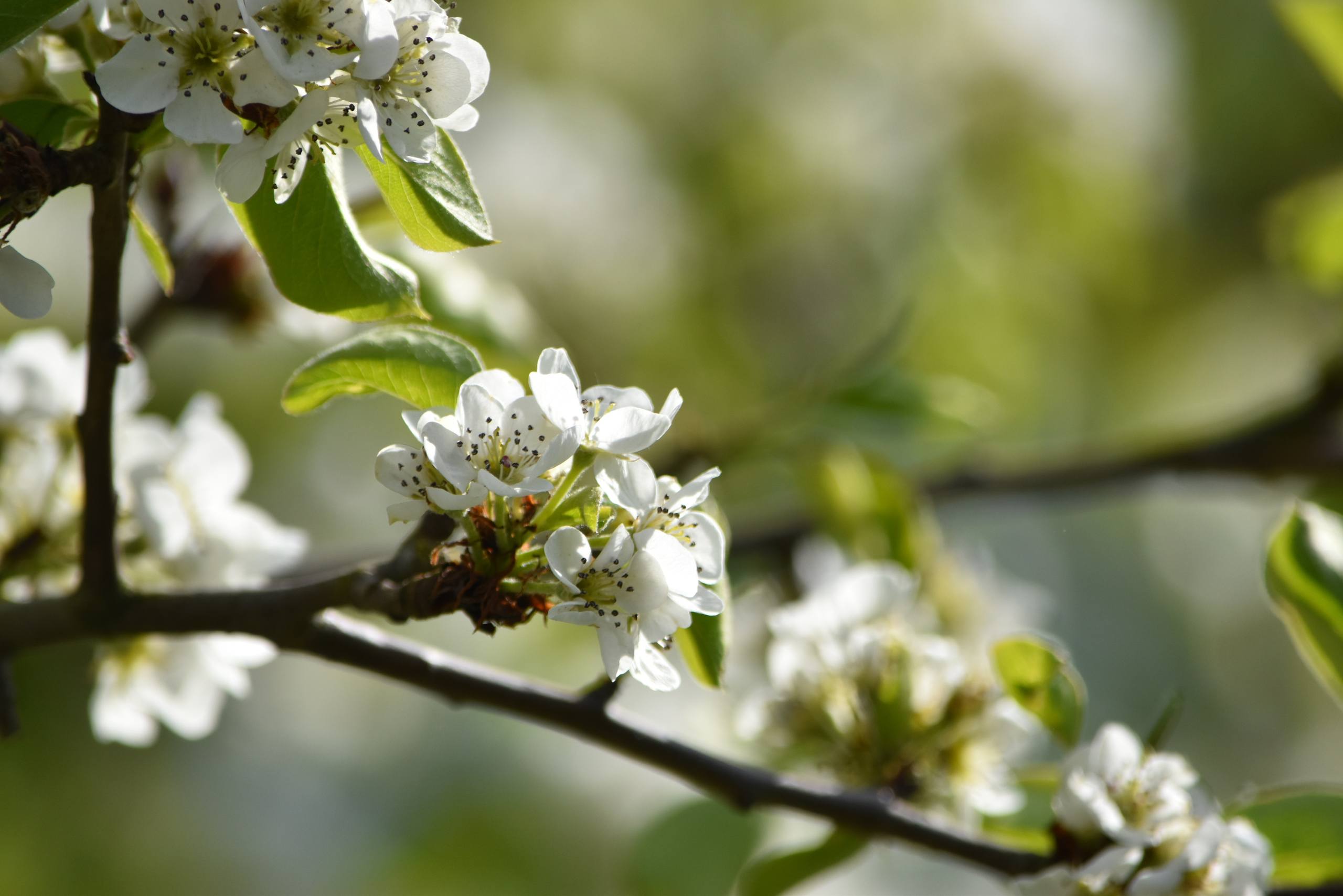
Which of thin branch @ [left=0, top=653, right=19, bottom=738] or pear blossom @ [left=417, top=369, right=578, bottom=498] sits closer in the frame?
pear blossom @ [left=417, top=369, right=578, bottom=498]

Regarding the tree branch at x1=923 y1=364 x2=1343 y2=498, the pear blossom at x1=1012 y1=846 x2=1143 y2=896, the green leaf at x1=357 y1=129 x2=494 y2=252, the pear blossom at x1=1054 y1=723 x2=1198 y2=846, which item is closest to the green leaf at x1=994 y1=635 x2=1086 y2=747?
the pear blossom at x1=1054 y1=723 x2=1198 y2=846

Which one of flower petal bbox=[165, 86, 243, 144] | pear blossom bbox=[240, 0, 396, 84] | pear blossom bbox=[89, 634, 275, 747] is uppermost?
pear blossom bbox=[240, 0, 396, 84]

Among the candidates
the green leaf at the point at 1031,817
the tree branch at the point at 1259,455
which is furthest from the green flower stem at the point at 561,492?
the tree branch at the point at 1259,455

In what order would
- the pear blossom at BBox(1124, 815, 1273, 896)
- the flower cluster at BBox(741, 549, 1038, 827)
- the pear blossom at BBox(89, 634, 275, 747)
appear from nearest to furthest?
the pear blossom at BBox(1124, 815, 1273, 896) < the pear blossom at BBox(89, 634, 275, 747) < the flower cluster at BBox(741, 549, 1038, 827)

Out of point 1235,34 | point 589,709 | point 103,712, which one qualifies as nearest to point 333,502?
point 103,712

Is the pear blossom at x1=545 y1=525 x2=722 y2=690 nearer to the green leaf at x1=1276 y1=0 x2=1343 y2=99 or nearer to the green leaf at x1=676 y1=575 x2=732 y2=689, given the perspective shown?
the green leaf at x1=676 y1=575 x2=732 y2=689

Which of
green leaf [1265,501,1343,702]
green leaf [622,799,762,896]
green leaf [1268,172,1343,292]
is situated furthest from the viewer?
green leaf [1268,172,1343,292]

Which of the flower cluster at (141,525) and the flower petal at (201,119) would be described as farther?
the flower cluster at (141,525)

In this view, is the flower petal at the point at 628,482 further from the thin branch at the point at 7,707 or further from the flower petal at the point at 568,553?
the thin branch at the point at 7,707
